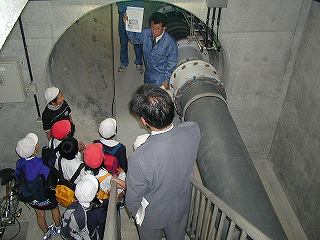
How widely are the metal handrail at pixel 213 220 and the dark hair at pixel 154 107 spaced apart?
803 mm

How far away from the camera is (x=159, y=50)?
5.36 meters

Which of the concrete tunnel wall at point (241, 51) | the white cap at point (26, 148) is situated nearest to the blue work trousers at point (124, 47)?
the concrete tunnel wall at point (241, 51)

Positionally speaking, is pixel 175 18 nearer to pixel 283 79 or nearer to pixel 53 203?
pixel 283 79

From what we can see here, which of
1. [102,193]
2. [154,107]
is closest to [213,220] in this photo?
[154,107]

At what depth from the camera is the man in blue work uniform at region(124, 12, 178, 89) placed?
5.13 meters

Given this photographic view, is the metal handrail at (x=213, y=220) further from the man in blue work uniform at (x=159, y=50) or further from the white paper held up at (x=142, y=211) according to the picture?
the man in blue work uniform at (x=159, y=50)

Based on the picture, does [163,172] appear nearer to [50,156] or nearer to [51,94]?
[50,156]

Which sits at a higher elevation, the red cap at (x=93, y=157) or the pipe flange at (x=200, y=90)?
the pipe flange at (x=200, y=90)

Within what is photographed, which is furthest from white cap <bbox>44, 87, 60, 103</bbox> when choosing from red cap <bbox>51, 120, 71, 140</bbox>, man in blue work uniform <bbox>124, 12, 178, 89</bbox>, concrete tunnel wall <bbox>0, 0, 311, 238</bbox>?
man in blue work uniform <bbox>124, 12, 178, 89</bbox>

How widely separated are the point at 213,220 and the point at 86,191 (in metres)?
1.27

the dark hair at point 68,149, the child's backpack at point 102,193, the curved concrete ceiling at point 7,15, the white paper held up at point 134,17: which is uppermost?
the curved concrete ceiling at point 7,15

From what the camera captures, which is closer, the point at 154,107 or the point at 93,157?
the point at 154,107

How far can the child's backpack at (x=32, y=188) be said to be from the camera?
12.8 feet

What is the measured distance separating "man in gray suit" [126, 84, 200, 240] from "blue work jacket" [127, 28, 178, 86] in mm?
2520
